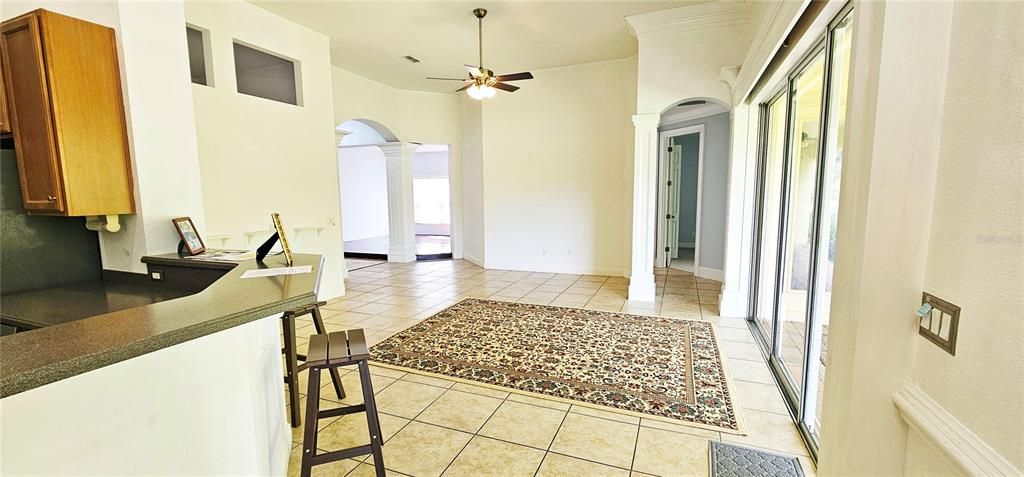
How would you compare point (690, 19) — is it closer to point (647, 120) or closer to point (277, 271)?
point (647, 120)

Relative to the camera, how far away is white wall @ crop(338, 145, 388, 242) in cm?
1115

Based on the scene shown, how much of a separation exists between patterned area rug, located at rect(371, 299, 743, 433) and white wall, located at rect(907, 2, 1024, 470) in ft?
5.42

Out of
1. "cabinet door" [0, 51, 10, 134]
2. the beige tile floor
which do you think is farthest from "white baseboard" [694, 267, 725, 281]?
"cabinet door" [0, 51, 10, 134]

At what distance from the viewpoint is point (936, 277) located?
1018 millimetres

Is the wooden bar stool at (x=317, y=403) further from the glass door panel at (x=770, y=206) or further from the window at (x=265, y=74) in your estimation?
the window at (x=265, y=74)

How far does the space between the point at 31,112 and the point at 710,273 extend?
689 cm

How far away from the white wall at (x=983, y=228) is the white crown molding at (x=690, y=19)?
374cm

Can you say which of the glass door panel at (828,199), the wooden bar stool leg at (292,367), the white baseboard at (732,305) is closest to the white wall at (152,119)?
the wooden bar stool leg at (292,367)

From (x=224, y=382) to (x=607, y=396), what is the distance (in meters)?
2.12

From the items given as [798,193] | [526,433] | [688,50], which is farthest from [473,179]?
[526,433]

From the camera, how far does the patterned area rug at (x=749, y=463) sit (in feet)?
6.41

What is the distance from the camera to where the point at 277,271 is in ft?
6.26

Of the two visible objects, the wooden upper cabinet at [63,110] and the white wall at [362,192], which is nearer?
the wooden upper cabinet at [63,110]

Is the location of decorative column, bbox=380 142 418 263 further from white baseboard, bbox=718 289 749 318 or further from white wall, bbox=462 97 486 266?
white baseboard, bbox=718 289 749 318
